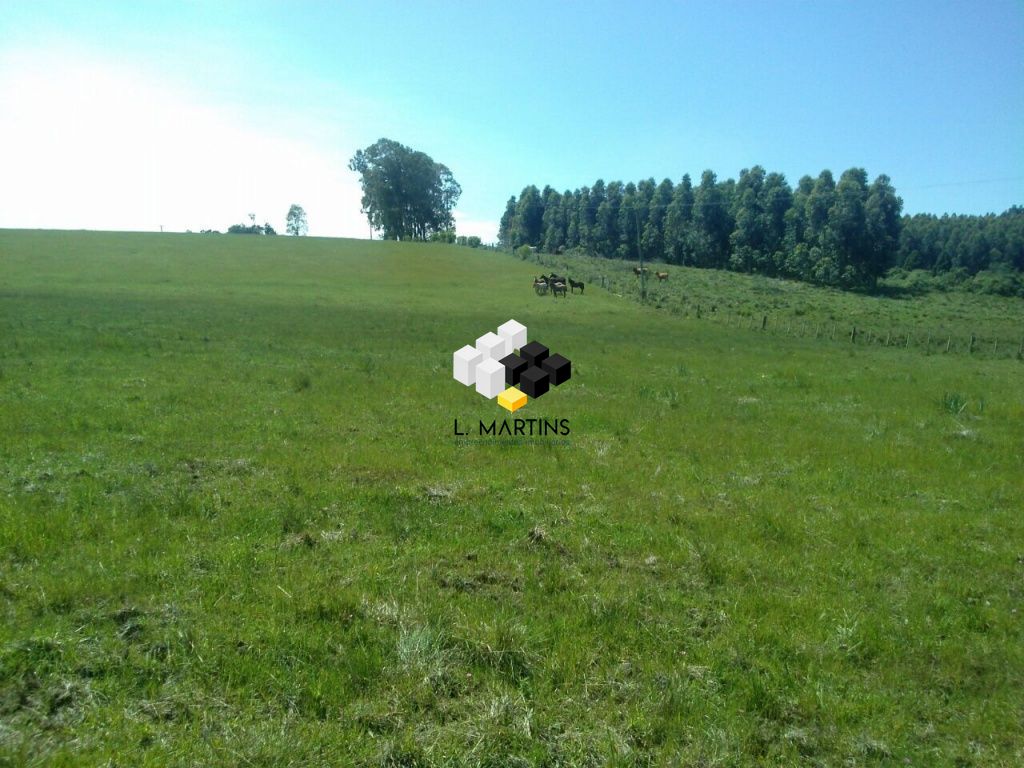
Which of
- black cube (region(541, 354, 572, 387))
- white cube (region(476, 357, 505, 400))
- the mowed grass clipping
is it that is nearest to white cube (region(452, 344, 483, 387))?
white cube (region(476, 357, 505, 400))

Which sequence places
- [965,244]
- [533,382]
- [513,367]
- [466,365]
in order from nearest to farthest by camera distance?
[533,382] < [513,367] < [466,365] < [965,244]

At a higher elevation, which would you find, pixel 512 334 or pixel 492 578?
pixel 512 334

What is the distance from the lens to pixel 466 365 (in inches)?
729

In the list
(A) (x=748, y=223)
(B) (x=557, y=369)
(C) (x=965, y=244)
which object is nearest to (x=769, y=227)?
(A) (x=748, y=223)

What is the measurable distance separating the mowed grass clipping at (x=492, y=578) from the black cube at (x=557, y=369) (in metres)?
1.84

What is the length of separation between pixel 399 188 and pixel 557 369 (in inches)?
4137

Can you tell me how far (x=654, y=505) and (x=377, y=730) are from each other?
5.70 m

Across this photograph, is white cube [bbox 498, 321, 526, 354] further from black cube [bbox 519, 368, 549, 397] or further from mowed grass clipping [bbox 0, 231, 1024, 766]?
mowed grass clipping [bbox 0, 231, 1024, 766]

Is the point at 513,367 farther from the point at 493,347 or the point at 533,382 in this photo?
the point at 533,382

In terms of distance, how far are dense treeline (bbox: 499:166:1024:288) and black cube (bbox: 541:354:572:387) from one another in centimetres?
6566

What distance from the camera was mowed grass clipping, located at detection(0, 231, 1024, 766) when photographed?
4.59 m

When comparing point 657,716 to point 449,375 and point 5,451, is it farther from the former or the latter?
point 449,375

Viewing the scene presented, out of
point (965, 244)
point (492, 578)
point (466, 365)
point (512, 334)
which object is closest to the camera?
point (492, 578)

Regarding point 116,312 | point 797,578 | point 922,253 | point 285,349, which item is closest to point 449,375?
point 285,349
